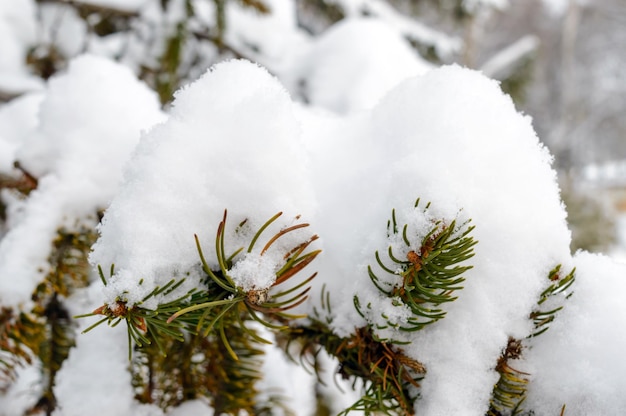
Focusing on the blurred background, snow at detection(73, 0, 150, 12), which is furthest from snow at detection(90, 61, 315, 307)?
snow at detection(73, 0, 150, 12)

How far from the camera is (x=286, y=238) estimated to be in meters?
0.53

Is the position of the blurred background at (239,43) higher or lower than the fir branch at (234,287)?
higher

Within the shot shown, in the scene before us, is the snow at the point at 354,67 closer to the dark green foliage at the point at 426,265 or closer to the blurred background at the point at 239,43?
the blurred background at the point at 239,43

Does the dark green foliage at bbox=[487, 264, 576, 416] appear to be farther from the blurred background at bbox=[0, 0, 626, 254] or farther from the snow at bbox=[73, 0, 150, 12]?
the snow at bbox=[73, 0, 150, 12]

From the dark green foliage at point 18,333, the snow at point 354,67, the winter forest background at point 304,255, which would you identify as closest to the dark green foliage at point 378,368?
the winter forest background at point 304,255

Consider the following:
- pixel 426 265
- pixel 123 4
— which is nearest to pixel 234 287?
pixel 426 265

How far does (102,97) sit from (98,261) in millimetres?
496

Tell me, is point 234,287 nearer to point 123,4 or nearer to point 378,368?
point 378,368

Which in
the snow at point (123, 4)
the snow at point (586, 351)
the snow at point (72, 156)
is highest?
the snow at point (123, 4)

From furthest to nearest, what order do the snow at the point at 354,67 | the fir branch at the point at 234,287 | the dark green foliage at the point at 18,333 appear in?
1. the snow at the point at 354,67
2. the dark green foliage at the point at 18,333
3. the fir branch at the point at 234,287

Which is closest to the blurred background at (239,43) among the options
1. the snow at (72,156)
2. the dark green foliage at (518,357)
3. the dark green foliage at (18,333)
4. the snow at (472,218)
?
the snow at (472,218)

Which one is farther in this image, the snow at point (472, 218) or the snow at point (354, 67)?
the snow at point (354, 67)

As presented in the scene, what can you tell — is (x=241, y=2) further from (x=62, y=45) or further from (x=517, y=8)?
(x=517, y=8)

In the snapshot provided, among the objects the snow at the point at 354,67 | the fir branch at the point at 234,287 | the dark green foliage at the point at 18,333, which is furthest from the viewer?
the snow at the point at 354,67
